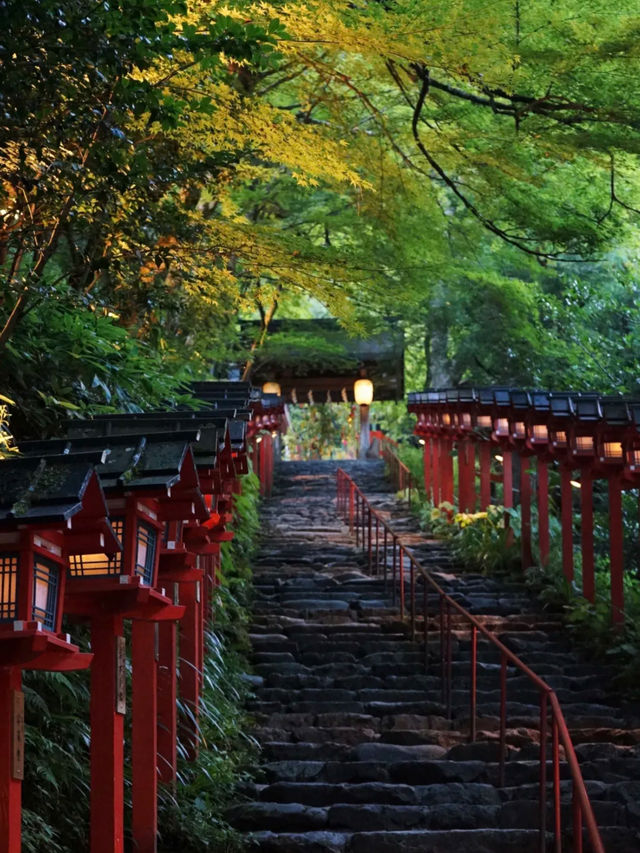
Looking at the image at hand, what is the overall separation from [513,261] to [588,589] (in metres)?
10.8

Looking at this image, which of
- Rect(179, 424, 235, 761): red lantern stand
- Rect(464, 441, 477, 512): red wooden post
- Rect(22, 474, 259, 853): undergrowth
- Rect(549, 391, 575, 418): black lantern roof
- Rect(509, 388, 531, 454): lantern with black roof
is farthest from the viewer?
Rect(464, 441, 477, 512): red wooden post

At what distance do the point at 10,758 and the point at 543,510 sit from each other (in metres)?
14.2

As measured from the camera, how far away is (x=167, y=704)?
9477 mm

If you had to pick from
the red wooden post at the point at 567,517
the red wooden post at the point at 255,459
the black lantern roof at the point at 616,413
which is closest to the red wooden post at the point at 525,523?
the red wooden post at the point at 567,517

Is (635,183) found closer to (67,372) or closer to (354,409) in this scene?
(67,372)

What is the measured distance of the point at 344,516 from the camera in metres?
27.5

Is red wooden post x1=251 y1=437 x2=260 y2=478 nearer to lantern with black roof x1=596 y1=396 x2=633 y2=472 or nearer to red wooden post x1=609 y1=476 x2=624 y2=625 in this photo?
lantern with black roof x1=596 y1=396 x2=633 y2=472

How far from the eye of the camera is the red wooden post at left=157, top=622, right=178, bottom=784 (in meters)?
9.27

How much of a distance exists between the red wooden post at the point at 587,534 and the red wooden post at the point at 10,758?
11919mm

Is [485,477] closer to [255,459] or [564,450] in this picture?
[564,450]

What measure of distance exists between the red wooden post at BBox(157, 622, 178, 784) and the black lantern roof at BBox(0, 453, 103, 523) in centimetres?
414

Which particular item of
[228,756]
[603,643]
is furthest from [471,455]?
[228,756]

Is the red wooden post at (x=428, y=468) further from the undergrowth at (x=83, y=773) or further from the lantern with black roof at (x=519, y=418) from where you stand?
the undergrowth at (x=83, y=773)

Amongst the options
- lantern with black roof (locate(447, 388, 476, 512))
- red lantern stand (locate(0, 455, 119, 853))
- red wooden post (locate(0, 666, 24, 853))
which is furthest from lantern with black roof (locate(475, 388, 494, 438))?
red wooden post (locate(0, 666, 24, 853))
